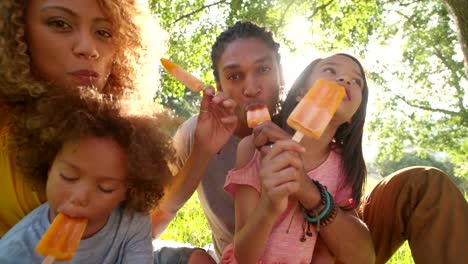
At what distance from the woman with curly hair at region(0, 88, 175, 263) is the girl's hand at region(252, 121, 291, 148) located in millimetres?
435

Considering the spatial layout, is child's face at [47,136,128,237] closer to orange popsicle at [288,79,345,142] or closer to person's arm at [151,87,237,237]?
person's arm at [151,87,237,237]

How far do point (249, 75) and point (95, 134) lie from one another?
1.20 m

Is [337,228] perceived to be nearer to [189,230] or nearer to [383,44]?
[189,230]

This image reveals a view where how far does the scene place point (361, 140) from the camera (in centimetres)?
277

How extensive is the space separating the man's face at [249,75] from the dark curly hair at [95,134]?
771 millimetres

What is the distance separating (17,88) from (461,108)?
1801cm

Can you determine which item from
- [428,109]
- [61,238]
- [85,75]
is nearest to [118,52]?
[85,75]

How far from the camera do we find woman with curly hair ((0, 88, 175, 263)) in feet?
6.27

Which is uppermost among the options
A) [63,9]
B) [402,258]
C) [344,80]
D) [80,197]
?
[63,9]

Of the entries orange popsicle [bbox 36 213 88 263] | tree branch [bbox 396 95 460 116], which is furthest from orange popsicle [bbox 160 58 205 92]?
tree branch [bbox 396 95 460 116]

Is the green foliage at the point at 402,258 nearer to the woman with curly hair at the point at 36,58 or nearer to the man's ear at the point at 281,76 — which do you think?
the man's ear at the point at 281,76

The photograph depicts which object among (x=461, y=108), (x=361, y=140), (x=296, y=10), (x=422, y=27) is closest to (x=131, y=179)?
(x=361, y=140)

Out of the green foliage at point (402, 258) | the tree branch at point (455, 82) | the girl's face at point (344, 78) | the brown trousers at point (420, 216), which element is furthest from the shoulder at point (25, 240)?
the tree branch at point (455, 82)

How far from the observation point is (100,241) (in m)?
2.08
